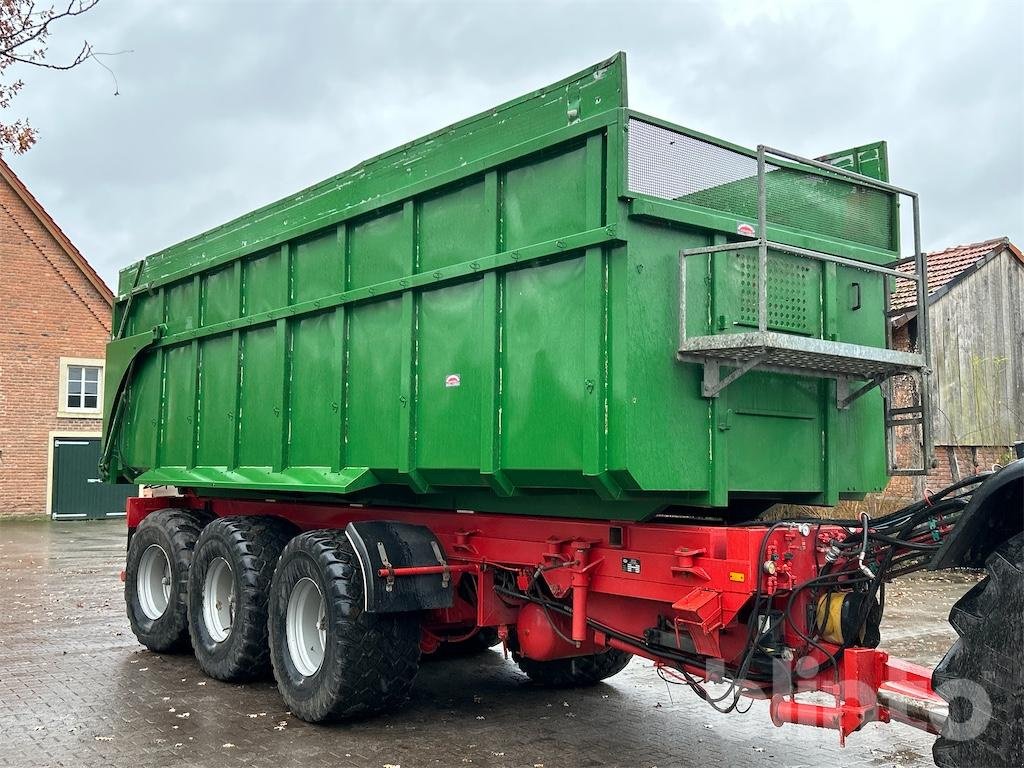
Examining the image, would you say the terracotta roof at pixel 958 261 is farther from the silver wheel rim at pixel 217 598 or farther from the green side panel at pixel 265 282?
the silver wheel rim at pixel 217 598

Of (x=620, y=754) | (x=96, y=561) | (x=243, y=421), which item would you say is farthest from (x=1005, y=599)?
(x=96, y=561)

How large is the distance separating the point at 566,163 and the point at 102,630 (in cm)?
732

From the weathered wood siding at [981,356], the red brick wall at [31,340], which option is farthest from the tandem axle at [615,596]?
the red brick wall at [31,340]

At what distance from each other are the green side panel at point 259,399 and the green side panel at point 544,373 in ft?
8.66

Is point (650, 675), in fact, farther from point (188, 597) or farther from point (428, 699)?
point (188, 597)

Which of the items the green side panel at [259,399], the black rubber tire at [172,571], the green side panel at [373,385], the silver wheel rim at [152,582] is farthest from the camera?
the silver wheel rim at [152,582]

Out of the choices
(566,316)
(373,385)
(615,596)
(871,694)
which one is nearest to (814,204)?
(566,316)

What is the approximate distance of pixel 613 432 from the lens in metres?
5.02

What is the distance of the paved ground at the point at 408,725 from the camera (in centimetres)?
582

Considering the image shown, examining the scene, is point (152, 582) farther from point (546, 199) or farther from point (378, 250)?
point (546, 199)

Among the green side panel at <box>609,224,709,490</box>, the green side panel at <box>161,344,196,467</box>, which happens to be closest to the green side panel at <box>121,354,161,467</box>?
the green side panel at <box>161,344,196,467</box>

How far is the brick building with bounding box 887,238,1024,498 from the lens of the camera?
53.2ft

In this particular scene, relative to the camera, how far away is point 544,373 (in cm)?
545

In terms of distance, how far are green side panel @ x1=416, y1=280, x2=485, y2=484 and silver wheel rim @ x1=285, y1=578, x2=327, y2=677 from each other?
49.4 inches
